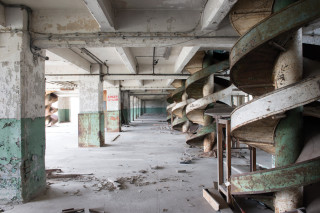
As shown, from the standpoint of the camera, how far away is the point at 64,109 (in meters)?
23.0

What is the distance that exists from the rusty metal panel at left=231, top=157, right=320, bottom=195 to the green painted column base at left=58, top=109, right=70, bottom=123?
2225 centimetres

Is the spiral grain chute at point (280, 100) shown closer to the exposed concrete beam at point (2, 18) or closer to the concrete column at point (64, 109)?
the exposed concrete beam at point (2, 18)

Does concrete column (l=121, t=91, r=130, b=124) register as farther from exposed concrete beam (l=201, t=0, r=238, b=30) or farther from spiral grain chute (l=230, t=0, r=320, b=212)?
spiral grain chute (l=230, t=0, r=320, b=212)

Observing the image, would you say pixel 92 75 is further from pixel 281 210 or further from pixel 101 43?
pixel 281 210

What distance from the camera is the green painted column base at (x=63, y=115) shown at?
2208cm

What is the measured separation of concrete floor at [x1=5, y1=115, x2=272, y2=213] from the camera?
130 inches

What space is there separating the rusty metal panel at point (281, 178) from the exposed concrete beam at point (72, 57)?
486 centimetres

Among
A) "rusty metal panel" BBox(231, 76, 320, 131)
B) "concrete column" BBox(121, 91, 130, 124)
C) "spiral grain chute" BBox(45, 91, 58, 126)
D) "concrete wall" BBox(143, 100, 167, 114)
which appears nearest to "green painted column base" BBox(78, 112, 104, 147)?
"rusty metal panel" BBox(231, 76, 320, 131)

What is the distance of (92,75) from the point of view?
319 inches

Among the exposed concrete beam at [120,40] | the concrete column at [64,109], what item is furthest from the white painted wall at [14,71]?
the concrete column at [64,109]

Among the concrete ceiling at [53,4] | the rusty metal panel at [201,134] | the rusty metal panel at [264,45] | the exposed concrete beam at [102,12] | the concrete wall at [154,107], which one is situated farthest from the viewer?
the concrete wall at [154,107]

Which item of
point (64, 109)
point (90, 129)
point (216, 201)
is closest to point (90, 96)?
point (90, 129)

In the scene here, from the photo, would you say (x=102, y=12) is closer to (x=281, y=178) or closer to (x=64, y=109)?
(x=281, y=178)

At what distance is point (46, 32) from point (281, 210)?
4.29m
